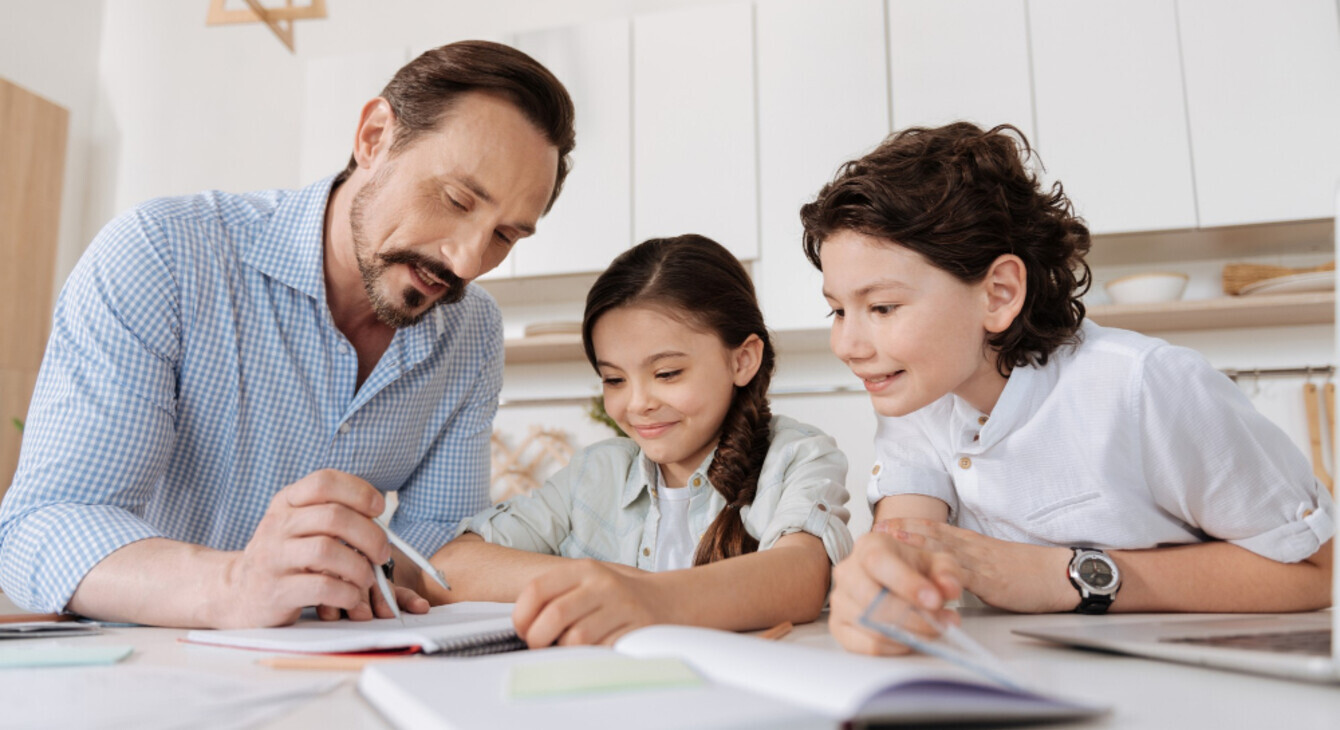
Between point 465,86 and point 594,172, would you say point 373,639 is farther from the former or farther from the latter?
point 594,172

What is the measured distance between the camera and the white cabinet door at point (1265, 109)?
2.07 metres

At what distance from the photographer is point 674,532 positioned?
1.17m

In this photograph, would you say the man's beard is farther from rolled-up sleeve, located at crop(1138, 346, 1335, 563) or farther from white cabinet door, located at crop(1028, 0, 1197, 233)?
white cabinet door, located at crop(1028, 0, 1197, 233)

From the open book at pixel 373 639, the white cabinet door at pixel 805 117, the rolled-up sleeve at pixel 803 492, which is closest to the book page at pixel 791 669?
the open book at pixel 373 639

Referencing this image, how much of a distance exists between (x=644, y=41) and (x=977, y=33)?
0.91 meters

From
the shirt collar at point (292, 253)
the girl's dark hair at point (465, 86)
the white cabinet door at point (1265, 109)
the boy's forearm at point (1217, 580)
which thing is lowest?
the boy's forearm at point (1217, 580)

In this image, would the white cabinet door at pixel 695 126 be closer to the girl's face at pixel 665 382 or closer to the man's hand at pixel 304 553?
the girl's face at pixel 665 382

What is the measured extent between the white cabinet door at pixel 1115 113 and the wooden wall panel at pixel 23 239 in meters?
2.93

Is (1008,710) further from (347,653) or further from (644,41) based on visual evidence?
(644,41)

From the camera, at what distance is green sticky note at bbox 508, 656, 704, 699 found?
34 centimetres

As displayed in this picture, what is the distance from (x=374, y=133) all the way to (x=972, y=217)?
0.75 meters

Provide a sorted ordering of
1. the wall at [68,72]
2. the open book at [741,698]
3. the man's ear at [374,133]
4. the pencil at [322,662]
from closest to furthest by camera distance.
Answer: the open book at [741,698]
the pencil at [322,662]
the man's ear at [374,133]
the wall at [68,72]

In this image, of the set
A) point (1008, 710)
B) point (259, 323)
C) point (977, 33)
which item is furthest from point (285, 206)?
point (977, 33)

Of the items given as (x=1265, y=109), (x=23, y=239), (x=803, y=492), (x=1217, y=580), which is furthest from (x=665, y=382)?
(x=23, y=239)
